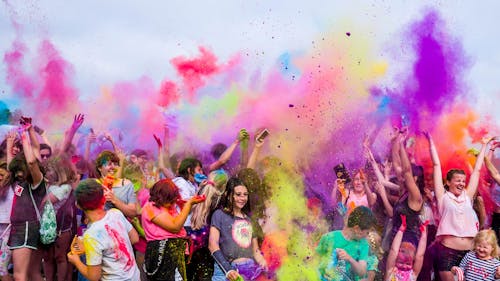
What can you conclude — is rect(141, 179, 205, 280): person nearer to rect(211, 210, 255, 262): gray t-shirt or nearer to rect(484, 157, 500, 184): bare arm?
rect(211, 210, 255, 262): gray t-shirt

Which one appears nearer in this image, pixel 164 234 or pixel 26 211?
pixel 164 234

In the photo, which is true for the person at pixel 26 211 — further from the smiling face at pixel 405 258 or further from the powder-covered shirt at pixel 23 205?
the smiling face at pixel 405 258

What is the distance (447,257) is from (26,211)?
13.7 feet

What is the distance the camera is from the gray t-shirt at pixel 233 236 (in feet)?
18.1

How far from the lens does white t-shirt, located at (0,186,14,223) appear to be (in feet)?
21.5

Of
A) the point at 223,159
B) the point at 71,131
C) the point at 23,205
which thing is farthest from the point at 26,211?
the point at 223,159

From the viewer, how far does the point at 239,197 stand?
5641 millimetres

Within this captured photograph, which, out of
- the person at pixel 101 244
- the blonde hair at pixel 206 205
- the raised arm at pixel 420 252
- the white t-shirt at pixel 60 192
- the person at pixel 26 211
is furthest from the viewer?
the white t-shirt at pixel 60 192

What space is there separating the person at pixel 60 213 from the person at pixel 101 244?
220cm

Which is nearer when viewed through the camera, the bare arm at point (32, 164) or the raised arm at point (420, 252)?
the bare arm at point (32, 164)

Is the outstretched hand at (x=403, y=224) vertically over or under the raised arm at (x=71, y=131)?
under

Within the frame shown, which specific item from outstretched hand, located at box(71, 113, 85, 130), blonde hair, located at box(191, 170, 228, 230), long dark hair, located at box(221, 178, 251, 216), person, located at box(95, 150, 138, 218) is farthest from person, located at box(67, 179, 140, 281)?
outstretched hand, located at box(71, 113, 85, 130)

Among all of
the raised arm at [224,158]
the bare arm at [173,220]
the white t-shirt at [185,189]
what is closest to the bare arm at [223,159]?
the raised arm at [224,158]

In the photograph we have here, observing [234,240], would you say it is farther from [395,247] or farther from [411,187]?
[411,187]
